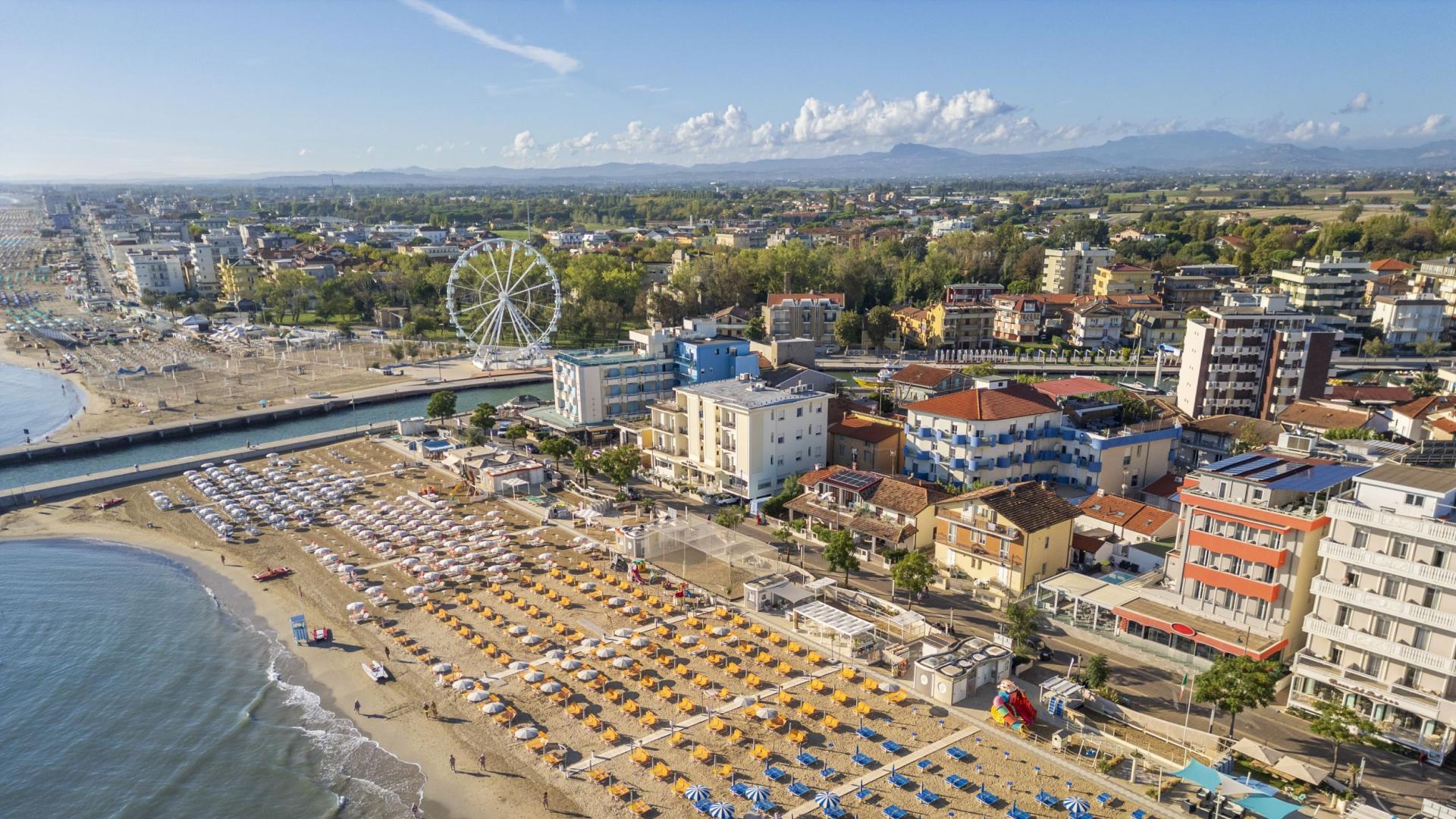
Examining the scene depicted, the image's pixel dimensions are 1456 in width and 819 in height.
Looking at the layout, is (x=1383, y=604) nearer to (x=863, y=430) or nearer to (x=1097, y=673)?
(x=1097, y=673)

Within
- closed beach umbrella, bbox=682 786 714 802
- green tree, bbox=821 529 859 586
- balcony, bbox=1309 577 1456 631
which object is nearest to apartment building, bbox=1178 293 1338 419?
green tree, bbox=821 529 859 586

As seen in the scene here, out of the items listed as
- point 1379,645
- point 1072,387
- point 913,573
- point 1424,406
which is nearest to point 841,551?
point 913,573

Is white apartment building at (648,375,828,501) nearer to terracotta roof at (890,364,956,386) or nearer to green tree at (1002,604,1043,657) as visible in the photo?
terracotta roof at (890,364,956,386)

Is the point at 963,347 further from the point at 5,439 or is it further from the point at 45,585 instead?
the point at 5,439

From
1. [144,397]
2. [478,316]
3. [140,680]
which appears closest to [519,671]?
[140,680]

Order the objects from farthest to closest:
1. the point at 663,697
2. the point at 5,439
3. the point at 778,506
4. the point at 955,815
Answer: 1. the point at 5,439
2. the point at 778,506
3. the point at 663,697
4. the point at 955,815
